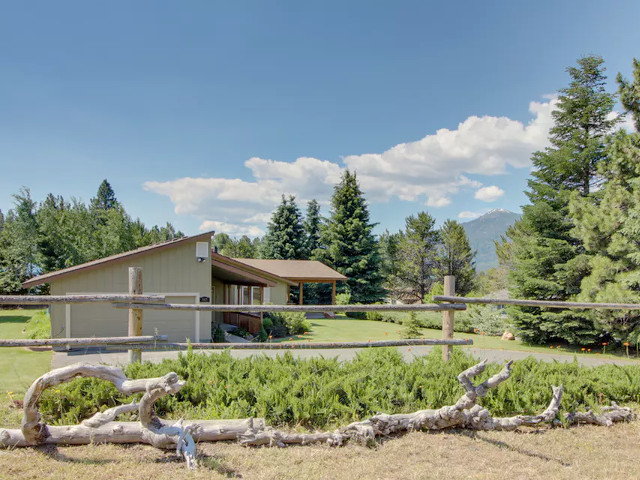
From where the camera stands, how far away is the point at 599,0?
9.31 m

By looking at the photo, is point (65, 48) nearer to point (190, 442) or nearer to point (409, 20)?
point (409, 20)

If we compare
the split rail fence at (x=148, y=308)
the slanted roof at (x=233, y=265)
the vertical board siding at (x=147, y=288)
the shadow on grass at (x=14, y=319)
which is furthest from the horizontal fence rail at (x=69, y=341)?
the shadow on grass at (x=14, y=319)

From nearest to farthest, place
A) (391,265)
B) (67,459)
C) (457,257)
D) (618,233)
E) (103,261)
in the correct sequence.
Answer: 1. (67,459)
2. (618,233)
3. (103,261)
4. (457,257)
5. (391,265)

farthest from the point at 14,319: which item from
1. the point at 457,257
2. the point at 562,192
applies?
the point at 457,257

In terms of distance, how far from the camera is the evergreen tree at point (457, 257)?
109 ft

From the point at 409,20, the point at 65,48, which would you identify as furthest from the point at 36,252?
the point at 409,20

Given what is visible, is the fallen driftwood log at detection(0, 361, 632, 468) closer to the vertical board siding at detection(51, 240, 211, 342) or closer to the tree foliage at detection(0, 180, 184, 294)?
the vertical board siding at detection(51, 240, 211, 342)

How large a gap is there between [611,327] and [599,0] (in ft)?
30.7

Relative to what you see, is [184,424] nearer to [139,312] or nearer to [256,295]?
[139,312]

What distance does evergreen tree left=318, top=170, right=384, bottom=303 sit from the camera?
31.6 meters

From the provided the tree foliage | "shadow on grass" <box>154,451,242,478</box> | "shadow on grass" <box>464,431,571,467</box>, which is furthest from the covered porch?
"shadow on grass" <box>154,451,242,478</box>

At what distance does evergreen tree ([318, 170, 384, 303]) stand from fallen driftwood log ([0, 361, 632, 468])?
88.8 ft

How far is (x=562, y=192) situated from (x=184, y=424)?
49.4 ft

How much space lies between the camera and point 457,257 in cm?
3372
